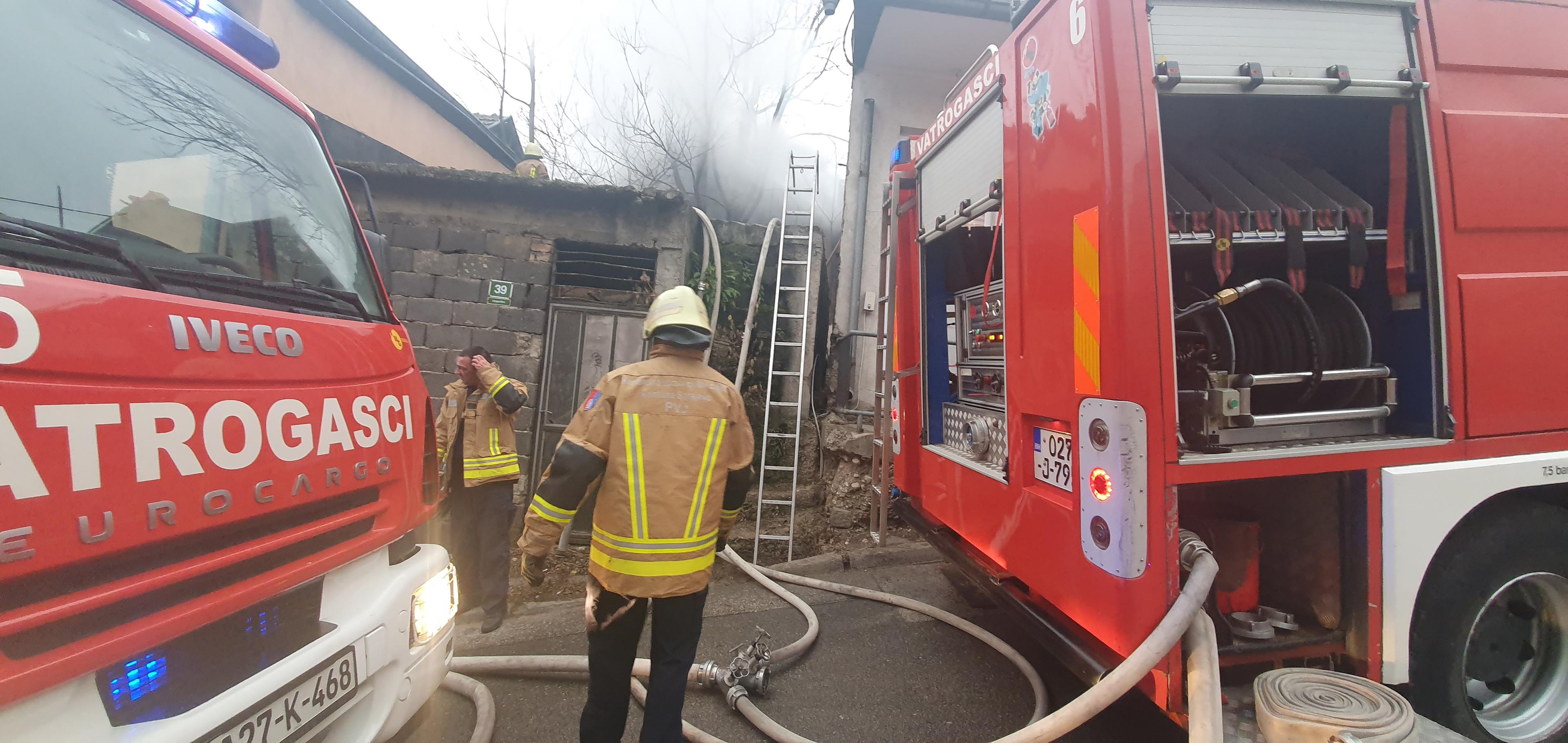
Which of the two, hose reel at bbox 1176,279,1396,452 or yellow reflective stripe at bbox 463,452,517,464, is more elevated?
hose reel at bbox 1176,279,1396,452

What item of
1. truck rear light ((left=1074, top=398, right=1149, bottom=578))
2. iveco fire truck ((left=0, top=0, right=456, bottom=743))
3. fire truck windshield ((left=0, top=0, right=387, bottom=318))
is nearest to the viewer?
iveco fire truck ((left=0, top=0, right=456, bottom=743))

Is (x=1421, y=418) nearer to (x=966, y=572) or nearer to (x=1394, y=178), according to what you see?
(x=1394, y=178)

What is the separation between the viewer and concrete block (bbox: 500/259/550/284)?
5.50m

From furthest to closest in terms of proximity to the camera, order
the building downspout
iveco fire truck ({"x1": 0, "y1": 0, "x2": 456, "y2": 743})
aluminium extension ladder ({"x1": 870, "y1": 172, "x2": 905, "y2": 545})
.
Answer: the building downspout → aluminium extension ladder ({"x1": 870, "y1": 172, "x2": 905, "y2": 545}) → iveco fire truck ({"x1": 0, "y1": 0, "x2": 456, "y2": 743})

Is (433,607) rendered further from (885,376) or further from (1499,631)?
→ (1499,631)

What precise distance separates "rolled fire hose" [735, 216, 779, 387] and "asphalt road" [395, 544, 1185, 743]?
201 cm

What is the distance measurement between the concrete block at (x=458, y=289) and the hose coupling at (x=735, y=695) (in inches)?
165

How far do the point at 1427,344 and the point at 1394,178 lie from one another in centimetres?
58

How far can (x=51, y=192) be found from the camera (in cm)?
131

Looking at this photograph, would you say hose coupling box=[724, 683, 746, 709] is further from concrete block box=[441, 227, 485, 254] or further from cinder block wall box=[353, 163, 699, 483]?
concrete block box=[441, 227, 485, 254]

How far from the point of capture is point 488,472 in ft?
13.1

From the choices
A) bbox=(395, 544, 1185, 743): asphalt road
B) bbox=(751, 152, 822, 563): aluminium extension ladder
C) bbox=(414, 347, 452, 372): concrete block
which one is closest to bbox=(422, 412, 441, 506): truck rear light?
bbox=(395, 544, 1185, 743): asphalt road

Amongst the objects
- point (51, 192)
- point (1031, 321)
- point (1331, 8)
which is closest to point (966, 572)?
point (1031, 321)

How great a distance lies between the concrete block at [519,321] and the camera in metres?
5.46
